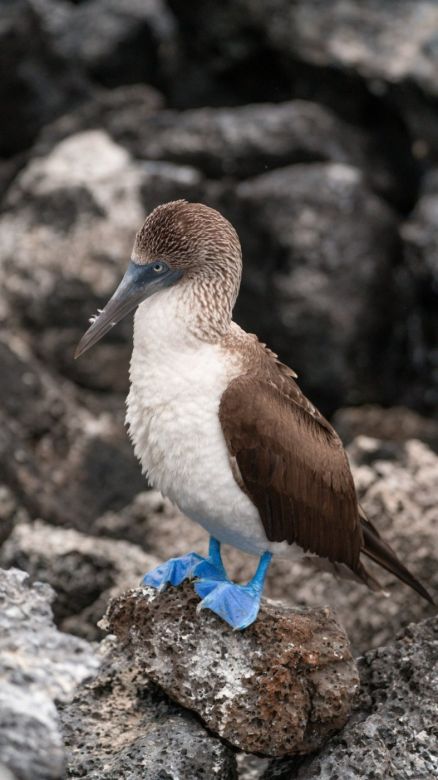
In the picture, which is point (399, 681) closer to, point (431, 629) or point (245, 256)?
point (431, 629)

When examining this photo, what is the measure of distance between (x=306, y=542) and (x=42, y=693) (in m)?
1.81

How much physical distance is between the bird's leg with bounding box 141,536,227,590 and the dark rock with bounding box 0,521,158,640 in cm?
174

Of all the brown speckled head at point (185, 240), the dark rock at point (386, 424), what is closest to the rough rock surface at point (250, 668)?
the brown speckled head at point (185, 240)

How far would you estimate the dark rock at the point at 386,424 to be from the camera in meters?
9.38

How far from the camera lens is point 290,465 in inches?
190

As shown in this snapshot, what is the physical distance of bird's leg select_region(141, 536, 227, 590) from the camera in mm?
4812

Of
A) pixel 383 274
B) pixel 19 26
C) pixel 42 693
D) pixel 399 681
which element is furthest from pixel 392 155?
pixel 42 693

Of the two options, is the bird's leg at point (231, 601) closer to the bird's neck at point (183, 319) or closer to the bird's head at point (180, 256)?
the bird's neck at point (183, 319)

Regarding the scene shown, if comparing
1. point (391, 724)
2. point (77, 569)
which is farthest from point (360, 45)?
point (391, 724)

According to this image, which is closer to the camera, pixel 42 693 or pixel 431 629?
pixel 42 693

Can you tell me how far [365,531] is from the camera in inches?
211

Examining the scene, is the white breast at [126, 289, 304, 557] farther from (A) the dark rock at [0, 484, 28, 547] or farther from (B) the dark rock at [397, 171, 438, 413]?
(B) the dark rock at [397, 171, 438, 413]

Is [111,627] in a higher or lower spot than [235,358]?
lower

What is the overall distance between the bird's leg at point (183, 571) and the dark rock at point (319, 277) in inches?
208
